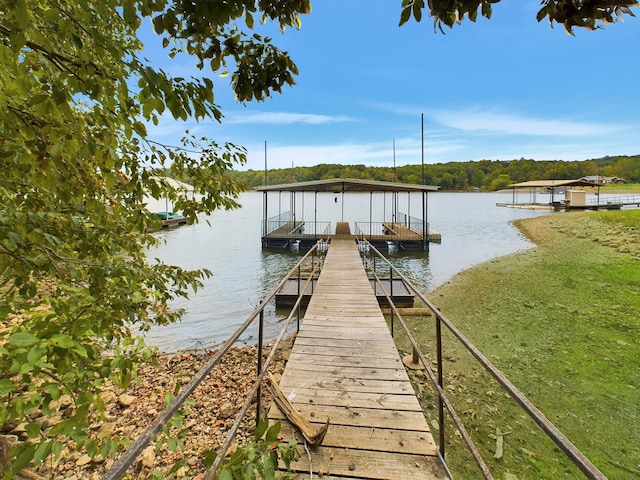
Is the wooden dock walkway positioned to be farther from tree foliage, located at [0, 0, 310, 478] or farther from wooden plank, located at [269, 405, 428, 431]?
tree foliage, located at [0, 0, 310, 478]

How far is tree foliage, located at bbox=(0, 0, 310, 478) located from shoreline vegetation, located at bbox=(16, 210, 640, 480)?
0.66 meters

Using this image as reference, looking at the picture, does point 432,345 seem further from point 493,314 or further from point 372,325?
point 493,314

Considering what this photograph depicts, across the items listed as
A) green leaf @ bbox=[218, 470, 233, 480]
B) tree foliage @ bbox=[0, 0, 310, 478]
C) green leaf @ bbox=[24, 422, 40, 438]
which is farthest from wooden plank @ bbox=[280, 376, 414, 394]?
green leaf @ bbox=[24, 422, 40, 438]

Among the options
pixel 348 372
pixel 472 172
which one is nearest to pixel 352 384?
pixel 348 372

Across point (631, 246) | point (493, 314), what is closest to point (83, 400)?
point (493, 314)

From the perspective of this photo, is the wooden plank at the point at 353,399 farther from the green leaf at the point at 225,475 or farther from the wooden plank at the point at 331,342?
the green leaf at the point at 225,475

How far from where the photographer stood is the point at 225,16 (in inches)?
57.2

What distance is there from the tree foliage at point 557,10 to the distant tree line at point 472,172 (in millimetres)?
72997

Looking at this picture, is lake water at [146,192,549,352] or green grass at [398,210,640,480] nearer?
green grass at [398,210,640,480]

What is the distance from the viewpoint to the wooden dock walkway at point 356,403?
223 cm

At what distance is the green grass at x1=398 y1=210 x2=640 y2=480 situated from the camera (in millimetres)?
3396

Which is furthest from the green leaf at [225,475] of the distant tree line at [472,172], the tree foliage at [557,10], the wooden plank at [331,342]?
the distant tree line at [472,172]

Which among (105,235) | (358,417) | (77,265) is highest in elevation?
(105,235)

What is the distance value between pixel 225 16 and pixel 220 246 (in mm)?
19784
